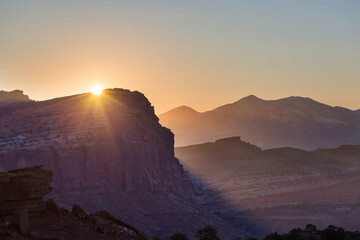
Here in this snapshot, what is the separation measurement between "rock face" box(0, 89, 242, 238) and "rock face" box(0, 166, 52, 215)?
211 ft

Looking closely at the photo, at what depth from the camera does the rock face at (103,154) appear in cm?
9675

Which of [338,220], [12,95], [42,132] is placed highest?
[12,95]

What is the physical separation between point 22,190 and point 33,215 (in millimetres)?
1275

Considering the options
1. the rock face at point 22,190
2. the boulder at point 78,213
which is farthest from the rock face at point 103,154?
the rock face at point 22,190

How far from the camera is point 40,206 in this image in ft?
85.8

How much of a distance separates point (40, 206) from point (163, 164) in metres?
95.4

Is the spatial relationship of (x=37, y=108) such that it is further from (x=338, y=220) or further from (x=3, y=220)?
(x=3, y=220)

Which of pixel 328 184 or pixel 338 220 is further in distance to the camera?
pixel 328 184

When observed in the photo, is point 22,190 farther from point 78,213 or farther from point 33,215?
point 78,213

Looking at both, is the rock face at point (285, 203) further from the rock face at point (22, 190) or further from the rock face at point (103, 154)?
the rock face at point (22, 190)

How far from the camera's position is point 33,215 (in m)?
25.8

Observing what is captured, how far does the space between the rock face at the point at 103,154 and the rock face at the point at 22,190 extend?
211 feet

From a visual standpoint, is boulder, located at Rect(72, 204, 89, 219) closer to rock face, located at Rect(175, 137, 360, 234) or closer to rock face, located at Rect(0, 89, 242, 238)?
rock face, located at Rect(0, 89, 242, 238)

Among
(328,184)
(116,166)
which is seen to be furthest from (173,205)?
(328,184)
